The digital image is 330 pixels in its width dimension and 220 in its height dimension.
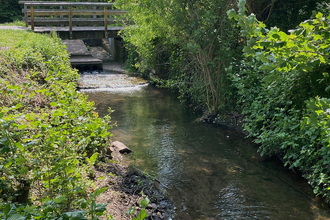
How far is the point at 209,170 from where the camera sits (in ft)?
20.5

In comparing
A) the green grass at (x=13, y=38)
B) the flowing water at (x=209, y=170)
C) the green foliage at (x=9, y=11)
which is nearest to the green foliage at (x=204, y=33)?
the flowing water at (x=209, y=170)

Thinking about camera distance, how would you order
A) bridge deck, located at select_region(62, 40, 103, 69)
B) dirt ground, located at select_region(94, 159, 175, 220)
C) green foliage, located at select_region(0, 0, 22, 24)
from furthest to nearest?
green foliage, located at select_region(0, 0, 22, 24) → bridge deck, located at select_region(62, 40, 103, 69) → dirt ground, located at select_region(94, 159, 175, 220)

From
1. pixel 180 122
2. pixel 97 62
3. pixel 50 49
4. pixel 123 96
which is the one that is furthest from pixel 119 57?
pixel 180 122

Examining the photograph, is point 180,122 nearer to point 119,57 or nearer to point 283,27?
point 283,27

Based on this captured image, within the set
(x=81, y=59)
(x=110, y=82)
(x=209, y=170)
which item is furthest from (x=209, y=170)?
(x=81, y=59)

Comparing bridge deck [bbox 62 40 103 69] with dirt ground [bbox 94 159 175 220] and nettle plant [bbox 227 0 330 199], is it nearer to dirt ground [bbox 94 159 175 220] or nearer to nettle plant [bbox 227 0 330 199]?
nettle plant [bbox 227 0 330 199]

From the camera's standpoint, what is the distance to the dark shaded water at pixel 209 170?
4.95m

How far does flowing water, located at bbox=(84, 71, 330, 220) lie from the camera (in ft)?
16.2

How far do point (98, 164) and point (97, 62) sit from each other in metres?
11.8

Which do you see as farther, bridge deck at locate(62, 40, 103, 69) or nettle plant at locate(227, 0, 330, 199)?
bridge deck at locate(62, 40, 103, 69)

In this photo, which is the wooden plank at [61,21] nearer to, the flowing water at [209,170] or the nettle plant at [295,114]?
the flowing water at [209,170]

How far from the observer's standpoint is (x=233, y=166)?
6.48m

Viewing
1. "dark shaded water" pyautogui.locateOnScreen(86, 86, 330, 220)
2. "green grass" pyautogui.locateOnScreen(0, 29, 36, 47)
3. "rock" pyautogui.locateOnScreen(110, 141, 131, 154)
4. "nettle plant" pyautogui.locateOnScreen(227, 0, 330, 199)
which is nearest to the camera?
"dark shaded water" pyautogui.locateOnScreen(86, 86, 330, 220)

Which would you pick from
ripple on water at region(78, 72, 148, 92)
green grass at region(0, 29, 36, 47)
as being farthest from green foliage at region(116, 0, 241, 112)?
ripple on water at region(78, 72, 148, 92)
